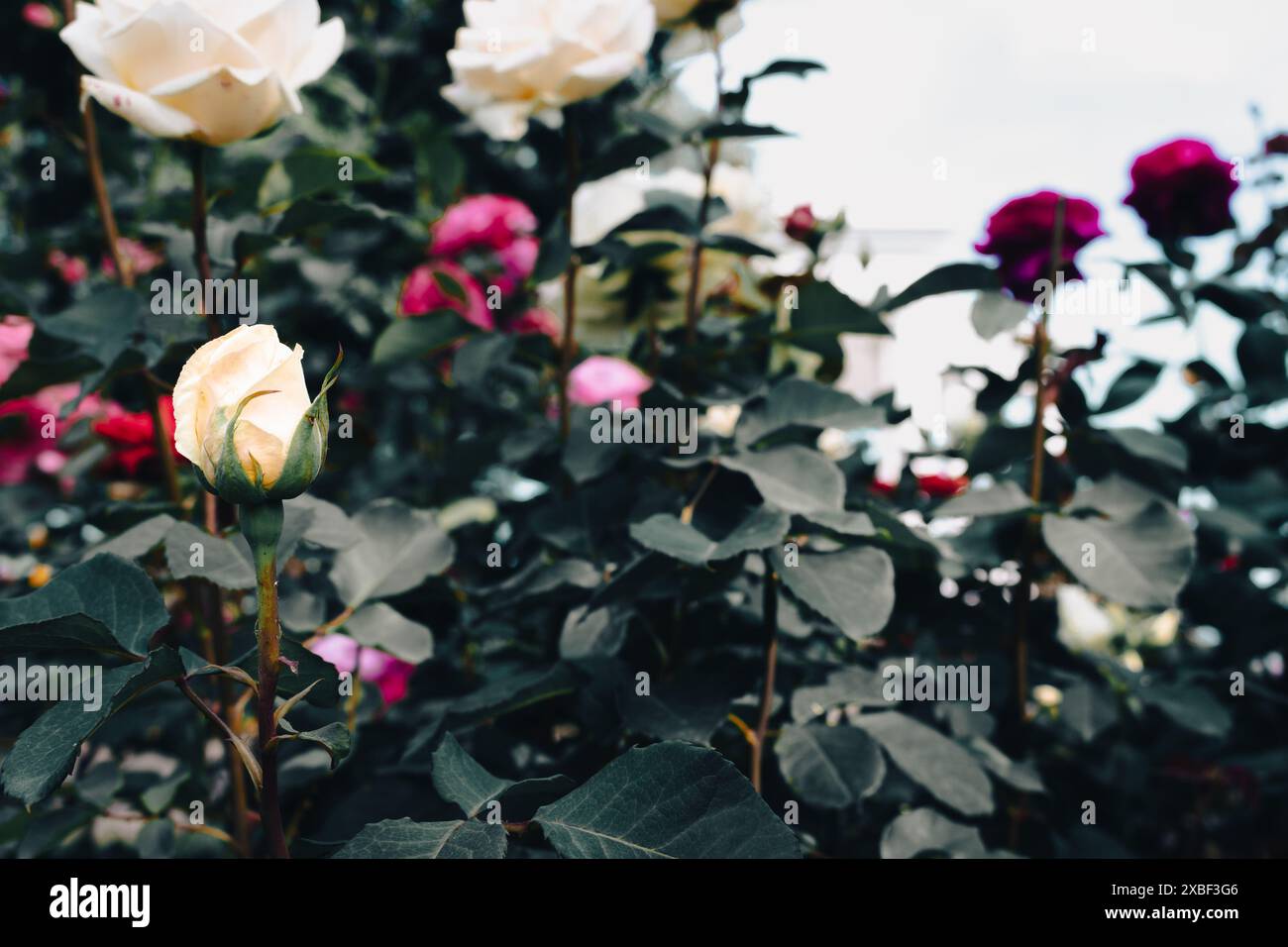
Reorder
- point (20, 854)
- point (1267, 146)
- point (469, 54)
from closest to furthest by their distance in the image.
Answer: point (20, 854), point (469, 54), point (1267, 146)

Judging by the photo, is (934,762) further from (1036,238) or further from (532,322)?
(532,322)

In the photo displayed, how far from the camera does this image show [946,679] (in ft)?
3.15

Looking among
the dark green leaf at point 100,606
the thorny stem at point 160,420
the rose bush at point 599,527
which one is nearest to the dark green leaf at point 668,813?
the rose bush at point 599,527

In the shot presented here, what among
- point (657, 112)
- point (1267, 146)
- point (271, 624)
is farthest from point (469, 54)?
point (1267, 146)

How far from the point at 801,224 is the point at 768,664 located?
23.7 inches

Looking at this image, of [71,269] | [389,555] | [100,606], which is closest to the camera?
[100,606]

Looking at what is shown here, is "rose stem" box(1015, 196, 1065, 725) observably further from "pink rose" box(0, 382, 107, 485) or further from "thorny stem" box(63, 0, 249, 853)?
"pink rose" box(0, 382, 107, 485)

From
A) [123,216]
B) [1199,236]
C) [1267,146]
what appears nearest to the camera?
[1199,236]

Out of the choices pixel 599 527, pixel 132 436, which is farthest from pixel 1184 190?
pixel 132 436

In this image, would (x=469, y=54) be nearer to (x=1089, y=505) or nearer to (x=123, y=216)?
(x=1089, y=505)

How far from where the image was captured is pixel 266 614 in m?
0.44

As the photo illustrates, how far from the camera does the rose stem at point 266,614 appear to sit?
44cm
